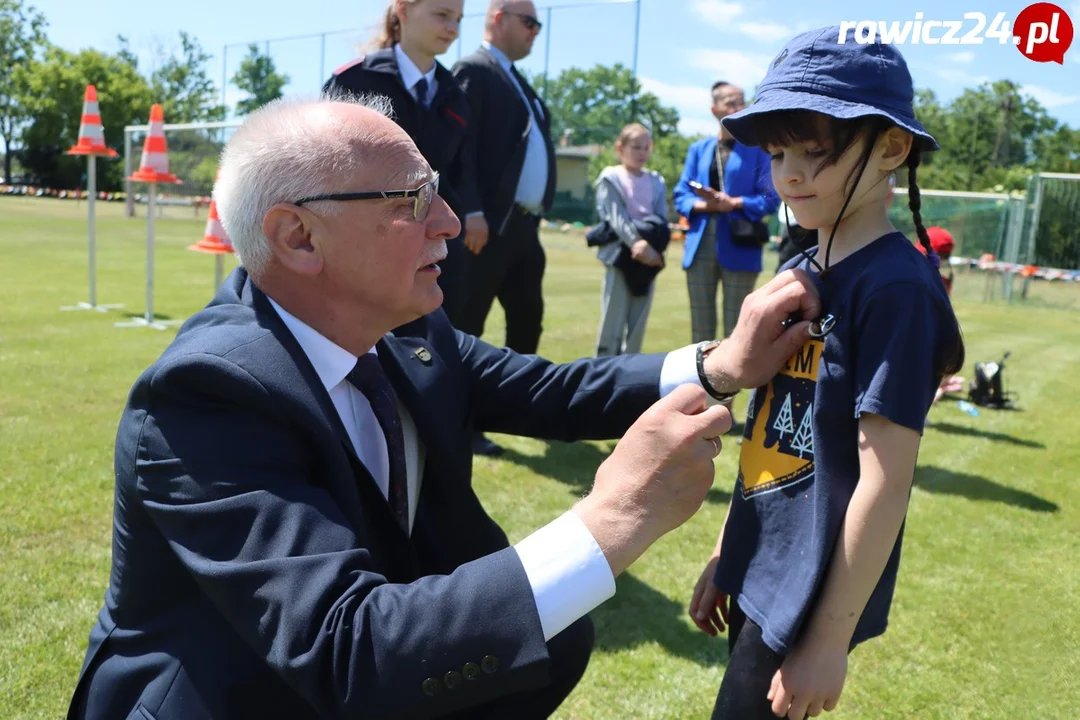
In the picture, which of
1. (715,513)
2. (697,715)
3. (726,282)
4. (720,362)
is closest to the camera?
(720,362)

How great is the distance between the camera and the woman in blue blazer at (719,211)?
5.89 m

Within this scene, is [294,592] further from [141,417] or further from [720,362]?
[720,362]

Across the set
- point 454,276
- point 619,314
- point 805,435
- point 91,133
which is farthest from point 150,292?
point 805,435

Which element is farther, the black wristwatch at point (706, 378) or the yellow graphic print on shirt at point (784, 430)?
the black wristwatch at point (706, 378)

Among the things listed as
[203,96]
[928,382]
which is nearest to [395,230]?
[928,382]

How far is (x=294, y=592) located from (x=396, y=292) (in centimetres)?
70

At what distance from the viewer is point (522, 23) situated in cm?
519

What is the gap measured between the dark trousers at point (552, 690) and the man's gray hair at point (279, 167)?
1101 millimetres

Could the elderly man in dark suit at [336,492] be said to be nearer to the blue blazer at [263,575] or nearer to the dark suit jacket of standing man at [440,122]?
the blue blazer at [263,575]

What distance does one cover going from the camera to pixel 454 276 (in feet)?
15.0

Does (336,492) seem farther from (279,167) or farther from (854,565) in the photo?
(854,565)

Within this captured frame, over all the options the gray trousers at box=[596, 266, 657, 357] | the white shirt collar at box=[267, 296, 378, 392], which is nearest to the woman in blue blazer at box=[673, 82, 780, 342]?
the gray trousers at box=[596, 266, 657, 357]

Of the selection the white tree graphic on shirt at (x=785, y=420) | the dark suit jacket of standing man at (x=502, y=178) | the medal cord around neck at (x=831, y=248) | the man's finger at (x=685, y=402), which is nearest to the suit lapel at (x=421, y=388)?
the man's finger at (x=685, y=402)

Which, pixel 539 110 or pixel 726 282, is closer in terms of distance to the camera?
pixel 539 110
